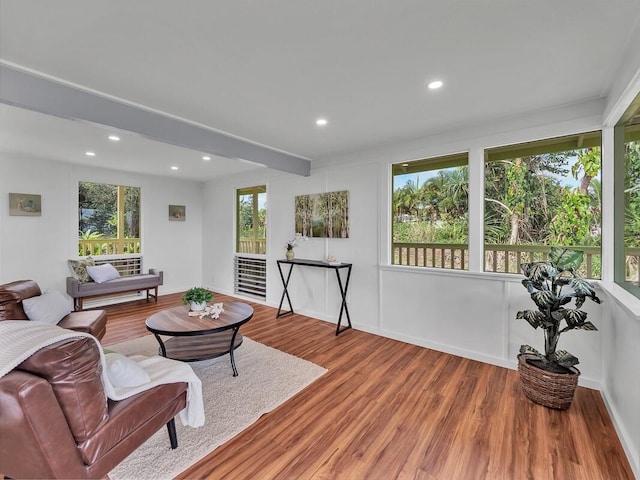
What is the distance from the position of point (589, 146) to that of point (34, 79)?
4567mm

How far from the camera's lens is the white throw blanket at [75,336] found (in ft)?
3.90

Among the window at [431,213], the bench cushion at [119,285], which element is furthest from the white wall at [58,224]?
the window at [431,213]

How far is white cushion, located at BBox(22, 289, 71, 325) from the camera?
8.90ft

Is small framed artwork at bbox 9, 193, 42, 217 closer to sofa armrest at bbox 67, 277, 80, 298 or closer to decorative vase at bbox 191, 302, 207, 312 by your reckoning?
sofa armrest at bbox 67, 277, 80, 298

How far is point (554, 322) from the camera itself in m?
2.33

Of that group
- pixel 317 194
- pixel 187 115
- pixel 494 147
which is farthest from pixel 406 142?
pixel 187 115

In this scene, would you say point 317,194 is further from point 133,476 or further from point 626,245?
point 133,476

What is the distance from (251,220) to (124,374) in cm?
433

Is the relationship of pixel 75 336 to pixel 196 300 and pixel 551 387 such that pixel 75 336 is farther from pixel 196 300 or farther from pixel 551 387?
pixel 551 387

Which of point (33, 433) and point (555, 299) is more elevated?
point (555, 299)

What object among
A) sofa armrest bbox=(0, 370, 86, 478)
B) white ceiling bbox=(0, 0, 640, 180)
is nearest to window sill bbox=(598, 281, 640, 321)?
white ceiling bbox=(0, 0, 640, 180)

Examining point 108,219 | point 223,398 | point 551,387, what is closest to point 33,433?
point 223,398

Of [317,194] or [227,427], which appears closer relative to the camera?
[227,427]

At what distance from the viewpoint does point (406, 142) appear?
12.0 ft
